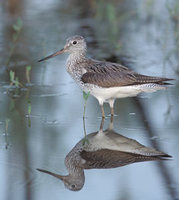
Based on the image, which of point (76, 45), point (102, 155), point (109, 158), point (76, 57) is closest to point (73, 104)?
point (76, 57)

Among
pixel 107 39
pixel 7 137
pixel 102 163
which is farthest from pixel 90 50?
pixel 102 163

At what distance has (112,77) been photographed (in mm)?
6891

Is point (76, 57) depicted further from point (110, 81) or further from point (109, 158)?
point (109, 158)

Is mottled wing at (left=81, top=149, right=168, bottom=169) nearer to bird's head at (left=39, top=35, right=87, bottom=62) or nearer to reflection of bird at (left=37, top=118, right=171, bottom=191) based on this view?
reflection of bird at (left=37, top=118, right=171, bottom=191)

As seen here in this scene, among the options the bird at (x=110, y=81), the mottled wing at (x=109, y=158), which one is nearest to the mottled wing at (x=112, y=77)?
the bird at (x=110, y=81)

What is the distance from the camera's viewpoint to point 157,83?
6.81 m

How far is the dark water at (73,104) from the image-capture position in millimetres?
4930

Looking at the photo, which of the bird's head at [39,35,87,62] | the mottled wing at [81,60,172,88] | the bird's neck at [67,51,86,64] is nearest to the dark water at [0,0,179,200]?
the mottled wing at [81,60,172,88]

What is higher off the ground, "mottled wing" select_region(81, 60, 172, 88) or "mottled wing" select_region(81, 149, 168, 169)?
"mottled wing" select_region(81, 60, 172, 88)

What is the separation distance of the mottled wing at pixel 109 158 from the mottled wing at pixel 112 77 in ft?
4.29

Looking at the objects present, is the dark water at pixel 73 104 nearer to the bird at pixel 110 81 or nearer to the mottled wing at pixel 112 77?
the bird at pixel 110 81

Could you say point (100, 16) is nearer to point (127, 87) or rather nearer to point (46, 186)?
point (127, 87)

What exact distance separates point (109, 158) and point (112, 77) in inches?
64.4

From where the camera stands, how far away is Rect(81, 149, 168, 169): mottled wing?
5371 mm
